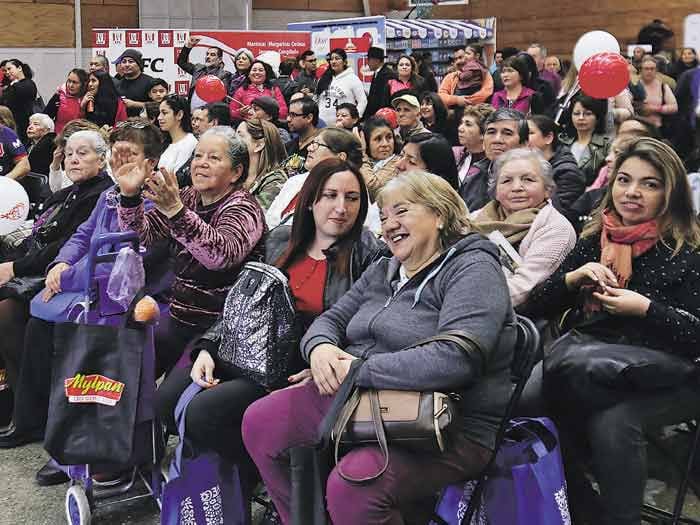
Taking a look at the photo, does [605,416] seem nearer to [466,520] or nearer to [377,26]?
[466,520]

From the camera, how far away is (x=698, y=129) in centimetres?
488

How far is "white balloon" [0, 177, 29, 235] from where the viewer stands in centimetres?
437

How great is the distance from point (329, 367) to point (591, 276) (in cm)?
83

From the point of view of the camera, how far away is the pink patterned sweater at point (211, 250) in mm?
3082

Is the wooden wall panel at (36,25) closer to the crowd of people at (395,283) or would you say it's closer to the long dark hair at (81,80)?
the long dark hair at (81,80)

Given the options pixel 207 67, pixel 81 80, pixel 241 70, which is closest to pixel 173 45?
pixel 207 67

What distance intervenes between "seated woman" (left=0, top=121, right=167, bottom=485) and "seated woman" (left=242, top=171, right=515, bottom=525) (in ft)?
3.82

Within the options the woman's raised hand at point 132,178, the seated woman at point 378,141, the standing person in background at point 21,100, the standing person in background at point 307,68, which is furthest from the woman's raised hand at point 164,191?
the standing person in background at point 307,68

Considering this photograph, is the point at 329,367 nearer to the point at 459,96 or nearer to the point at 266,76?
the point at 459,96

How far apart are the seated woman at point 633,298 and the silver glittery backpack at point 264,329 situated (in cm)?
80

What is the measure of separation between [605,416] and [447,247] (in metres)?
0.65

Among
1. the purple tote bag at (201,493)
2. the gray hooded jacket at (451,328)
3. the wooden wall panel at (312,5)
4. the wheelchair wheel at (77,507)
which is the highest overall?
the wooden wall panel at (312,5)

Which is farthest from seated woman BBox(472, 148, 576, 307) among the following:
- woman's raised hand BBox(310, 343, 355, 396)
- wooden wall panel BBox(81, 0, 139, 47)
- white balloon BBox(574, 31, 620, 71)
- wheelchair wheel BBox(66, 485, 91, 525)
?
wooden wall panel BBox(81, 0, 139, 47)

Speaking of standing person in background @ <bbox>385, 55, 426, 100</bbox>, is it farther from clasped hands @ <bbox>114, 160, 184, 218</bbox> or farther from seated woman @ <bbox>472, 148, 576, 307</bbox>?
clasped hands @ <bbox>114, 160, 184, 218</bbox>
